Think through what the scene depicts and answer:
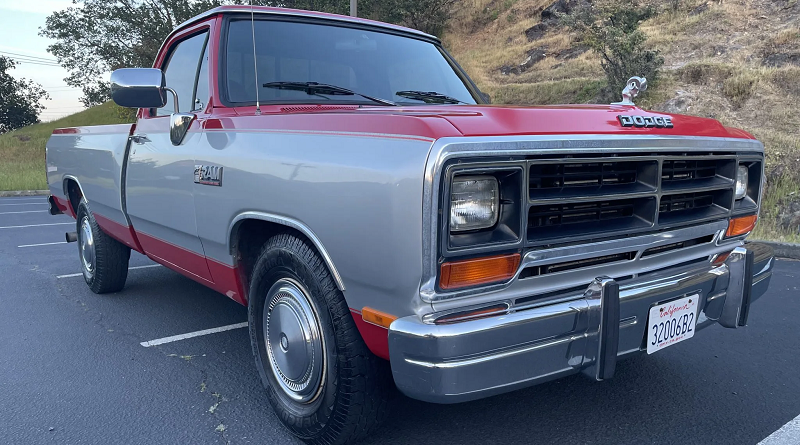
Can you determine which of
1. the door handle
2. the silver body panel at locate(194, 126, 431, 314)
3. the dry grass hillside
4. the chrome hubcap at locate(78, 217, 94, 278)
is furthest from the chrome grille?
the dry grass hillside

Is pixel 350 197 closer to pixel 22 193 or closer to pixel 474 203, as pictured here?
pixel 474 203

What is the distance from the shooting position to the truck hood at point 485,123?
73.0 inches

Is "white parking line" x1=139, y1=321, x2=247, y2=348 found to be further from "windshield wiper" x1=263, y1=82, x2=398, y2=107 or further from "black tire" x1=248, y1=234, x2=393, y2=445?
"windshield wiper" x1=263, y1=82, x2=398, y2=107

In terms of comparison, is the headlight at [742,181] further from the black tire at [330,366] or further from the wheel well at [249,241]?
the wheel well at [249,241]

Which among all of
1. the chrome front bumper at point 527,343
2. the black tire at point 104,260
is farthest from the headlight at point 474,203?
the black tire at point 104,260

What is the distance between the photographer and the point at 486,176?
1865 millimetres

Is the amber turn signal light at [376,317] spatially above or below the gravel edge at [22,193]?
above

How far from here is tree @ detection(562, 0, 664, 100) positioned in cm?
1630

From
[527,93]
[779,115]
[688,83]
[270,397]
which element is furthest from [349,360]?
[527,93]

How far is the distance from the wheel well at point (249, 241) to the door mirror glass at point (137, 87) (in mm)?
976

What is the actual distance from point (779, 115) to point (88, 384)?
15.2 m

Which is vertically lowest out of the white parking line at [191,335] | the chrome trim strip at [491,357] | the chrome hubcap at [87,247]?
the white parking line at [191,335]

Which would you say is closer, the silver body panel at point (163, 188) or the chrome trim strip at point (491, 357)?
the chrome trim strip at point (491, 357)

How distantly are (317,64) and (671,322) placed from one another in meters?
2.12
